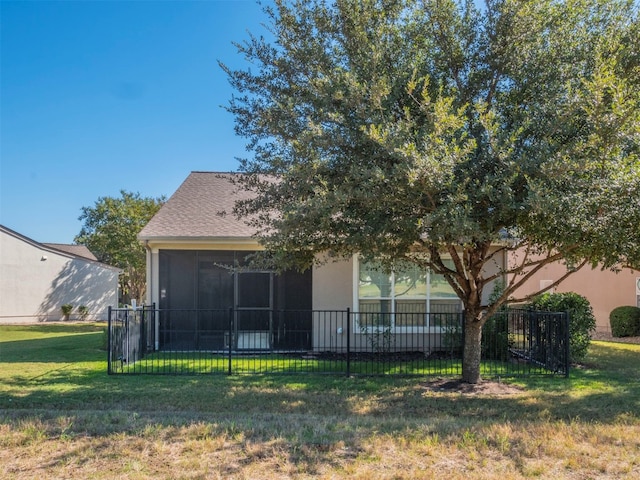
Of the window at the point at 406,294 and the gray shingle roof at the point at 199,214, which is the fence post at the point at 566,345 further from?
the gray shingle roof at the point at 199,214

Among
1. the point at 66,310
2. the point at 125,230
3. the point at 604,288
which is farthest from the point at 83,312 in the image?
the point at 604,288

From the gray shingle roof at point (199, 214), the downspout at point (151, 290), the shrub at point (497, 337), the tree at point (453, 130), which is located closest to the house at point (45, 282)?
the gray shingle roof at point (199, 214)

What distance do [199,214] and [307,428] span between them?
8501mm

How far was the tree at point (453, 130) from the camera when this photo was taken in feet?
18.1

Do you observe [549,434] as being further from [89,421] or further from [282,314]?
[282,314]

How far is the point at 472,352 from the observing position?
7.91 meters

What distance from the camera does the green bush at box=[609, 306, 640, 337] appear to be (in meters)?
14.8

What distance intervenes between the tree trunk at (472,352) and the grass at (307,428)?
0.84 m

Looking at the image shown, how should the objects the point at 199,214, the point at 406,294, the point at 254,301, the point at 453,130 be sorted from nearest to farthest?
the point at 453,130
the point at 406,294
the point at 254,301
the point at 199,214

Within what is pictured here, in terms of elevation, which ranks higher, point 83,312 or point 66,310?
point 66,310

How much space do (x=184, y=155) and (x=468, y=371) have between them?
13049mm

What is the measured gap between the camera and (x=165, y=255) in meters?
11.6

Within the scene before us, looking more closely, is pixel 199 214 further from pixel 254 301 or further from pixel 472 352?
pixel 472 352

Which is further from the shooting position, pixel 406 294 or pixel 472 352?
pixel 406 294
